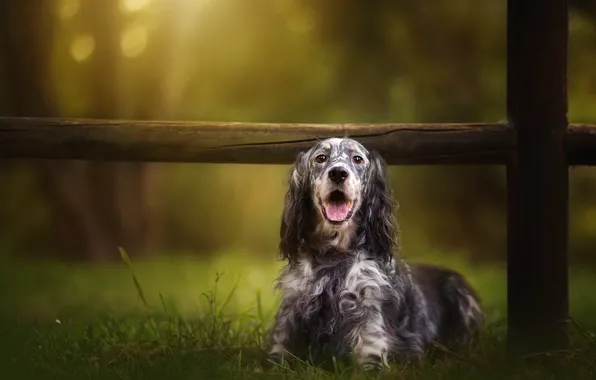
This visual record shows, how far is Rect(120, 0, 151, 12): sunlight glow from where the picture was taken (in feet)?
25.5

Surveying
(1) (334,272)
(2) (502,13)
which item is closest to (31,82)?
(2) (502,13)

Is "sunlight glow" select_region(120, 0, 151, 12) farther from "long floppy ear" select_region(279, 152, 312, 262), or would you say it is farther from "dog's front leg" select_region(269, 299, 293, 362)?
"dog's front leg" select_region(269, 299, 293, 362)

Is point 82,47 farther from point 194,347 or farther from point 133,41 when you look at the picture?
point 194,347

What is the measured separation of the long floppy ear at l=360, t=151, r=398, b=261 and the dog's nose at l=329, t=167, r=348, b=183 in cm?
19

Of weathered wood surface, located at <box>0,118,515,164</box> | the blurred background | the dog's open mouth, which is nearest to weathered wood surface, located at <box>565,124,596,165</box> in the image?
weathered wood surface, located at <box>0,118,515,164</box>

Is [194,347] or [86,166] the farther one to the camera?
[86,166]

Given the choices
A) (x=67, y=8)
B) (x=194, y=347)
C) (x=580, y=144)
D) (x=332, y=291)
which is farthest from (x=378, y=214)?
(x=67, y=8)

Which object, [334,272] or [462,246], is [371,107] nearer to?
[462,246]

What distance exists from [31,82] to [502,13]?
4051mm

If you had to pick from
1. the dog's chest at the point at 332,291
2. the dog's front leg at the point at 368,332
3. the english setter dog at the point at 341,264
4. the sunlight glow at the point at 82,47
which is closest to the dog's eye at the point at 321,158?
the english setter dog at the point at 341,264

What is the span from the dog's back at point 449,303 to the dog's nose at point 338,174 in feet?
3.01

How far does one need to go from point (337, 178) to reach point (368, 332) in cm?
58

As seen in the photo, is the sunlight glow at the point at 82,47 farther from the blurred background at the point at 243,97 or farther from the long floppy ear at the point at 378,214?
the long floppy ear at the point at 378,214

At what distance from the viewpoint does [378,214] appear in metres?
3.52
